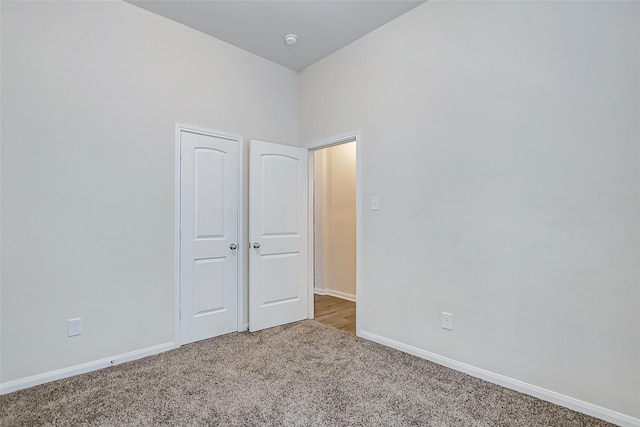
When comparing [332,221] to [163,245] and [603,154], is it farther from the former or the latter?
[603,154]

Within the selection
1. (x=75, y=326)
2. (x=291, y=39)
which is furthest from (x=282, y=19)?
(x=75, y=326)

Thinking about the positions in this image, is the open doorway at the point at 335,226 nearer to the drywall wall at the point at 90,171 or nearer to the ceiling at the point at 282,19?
the ceiling at the point at 282,19

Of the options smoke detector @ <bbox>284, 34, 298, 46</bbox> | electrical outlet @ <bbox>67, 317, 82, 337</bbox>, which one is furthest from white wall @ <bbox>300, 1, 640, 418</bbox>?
electrical outlet @ <bbox>67, 317, 82, 337</bbox>

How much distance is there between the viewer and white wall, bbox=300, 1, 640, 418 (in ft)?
5.78

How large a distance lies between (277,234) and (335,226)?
1627 mm

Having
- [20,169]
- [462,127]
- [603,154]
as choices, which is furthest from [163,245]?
[603,154]

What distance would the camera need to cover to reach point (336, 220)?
490 cm

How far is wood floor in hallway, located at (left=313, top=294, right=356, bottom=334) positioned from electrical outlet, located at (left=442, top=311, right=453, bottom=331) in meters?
1.07

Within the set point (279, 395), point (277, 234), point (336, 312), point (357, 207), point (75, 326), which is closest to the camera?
point (279, 395)

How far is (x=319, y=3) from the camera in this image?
258 cm

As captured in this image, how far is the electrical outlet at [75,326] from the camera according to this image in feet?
7.58

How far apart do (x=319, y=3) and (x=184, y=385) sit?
3.10 metres

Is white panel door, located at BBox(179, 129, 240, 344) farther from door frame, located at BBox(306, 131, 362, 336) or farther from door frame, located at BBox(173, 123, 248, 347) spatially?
door frame, located at BBox(306, 131, 362, 336)

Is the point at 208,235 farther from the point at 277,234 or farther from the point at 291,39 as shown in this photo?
the point at 291,39
